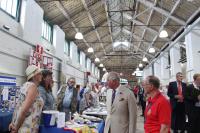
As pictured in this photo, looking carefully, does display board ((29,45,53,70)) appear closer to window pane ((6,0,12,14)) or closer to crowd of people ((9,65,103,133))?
window pane ((6,0,12,14))

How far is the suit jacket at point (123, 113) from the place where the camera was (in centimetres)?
273

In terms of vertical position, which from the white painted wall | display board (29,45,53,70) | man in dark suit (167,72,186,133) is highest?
the white painted wall

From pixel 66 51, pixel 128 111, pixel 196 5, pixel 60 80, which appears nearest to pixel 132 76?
pixel 66 51

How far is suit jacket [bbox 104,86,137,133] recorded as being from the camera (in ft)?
8.96

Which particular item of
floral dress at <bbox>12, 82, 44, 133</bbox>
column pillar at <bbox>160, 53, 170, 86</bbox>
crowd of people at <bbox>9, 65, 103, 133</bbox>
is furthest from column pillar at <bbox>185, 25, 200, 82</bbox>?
floral dress at <bbox>12, 82, 44, 133</bbox>

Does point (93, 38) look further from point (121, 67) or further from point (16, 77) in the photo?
point (121, 67)

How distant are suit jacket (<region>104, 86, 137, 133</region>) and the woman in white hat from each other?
871 millimetres

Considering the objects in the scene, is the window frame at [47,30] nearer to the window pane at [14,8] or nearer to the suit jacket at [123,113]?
the window pane at [14,8]

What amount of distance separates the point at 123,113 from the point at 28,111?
3.54 ft

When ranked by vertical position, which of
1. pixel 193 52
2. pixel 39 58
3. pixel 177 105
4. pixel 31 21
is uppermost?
pixel 31 21

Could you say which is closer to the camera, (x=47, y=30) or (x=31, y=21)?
(x=31, y=21)

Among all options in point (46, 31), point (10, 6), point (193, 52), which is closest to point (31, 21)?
point (10, 6)

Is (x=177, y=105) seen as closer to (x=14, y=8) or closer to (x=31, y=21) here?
(x=31, y=21)

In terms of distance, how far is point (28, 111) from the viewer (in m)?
2.51
